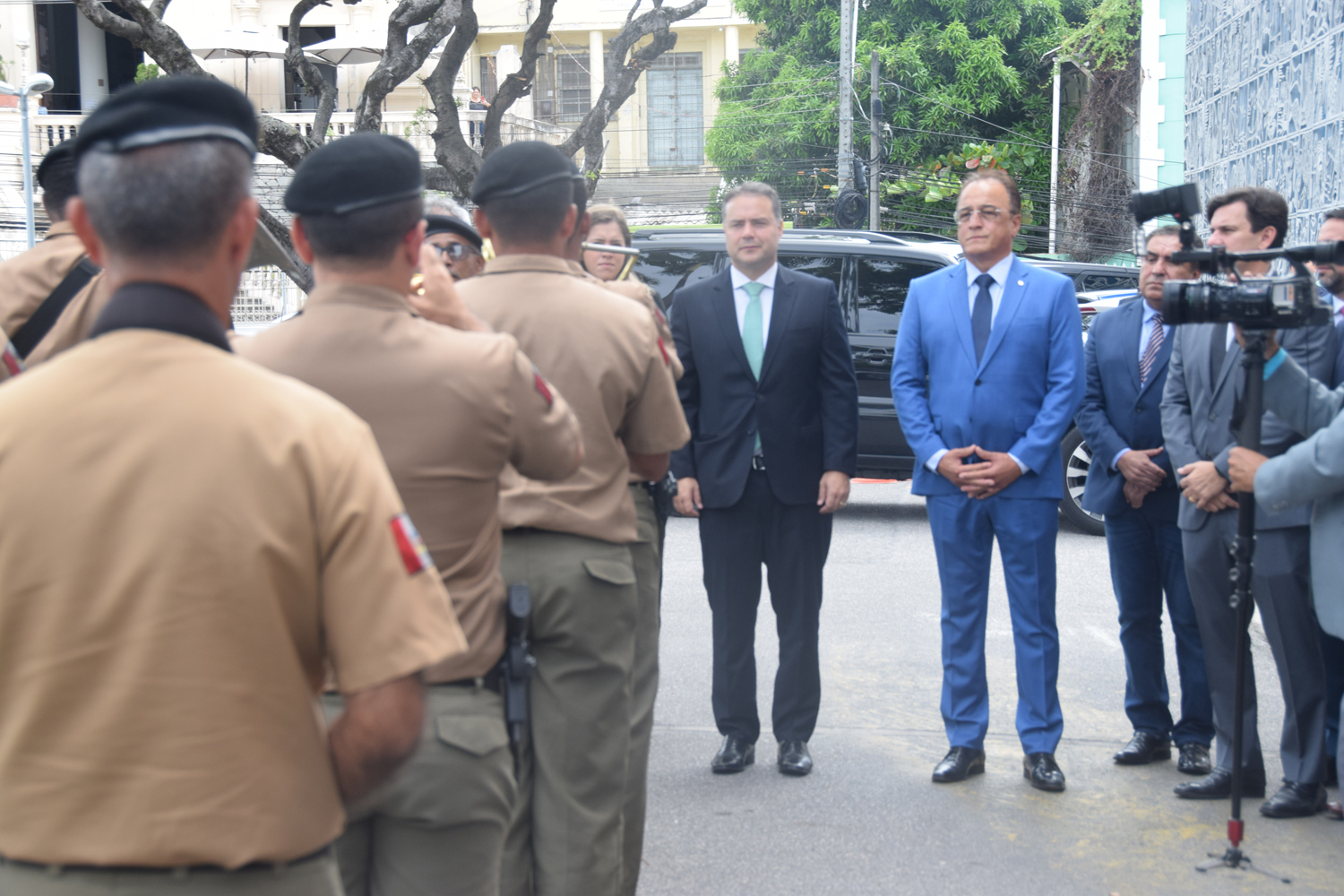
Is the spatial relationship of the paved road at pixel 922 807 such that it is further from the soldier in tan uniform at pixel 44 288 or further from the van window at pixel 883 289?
the van window at pixel 883 289

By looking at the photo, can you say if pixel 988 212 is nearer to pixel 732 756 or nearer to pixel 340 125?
pixel 732 756

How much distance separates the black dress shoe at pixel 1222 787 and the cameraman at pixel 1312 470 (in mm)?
661

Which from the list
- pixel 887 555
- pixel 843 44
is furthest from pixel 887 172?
pixel 887 555

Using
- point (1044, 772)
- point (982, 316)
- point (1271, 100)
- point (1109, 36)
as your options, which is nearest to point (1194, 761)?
point (1044, 772)

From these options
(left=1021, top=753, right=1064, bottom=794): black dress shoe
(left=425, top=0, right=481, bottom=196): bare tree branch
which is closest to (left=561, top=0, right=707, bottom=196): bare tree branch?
(left=425, top=0, right=481, bottom=196): bare tree branch

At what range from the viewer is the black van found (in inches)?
373

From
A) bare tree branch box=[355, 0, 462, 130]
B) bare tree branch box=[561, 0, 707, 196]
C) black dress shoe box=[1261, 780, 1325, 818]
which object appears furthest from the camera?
bare tree branch box=[561, 0, 707, 196]

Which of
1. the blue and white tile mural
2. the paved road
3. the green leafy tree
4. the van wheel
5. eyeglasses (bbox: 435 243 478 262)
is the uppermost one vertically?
the green leafy tree

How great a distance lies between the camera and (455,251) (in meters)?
3.78

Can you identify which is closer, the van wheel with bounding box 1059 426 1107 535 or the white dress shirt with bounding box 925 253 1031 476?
the white dress shirt with bounding box 925 253 1031 476

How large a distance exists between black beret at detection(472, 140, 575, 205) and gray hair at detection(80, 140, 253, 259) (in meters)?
1.43

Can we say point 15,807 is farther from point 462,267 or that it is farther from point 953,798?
point 953,798

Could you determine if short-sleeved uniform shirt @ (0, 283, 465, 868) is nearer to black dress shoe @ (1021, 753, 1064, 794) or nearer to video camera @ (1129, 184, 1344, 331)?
video camera @ (1129, 184, 1344, 331)

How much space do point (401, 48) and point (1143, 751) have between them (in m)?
12.2
